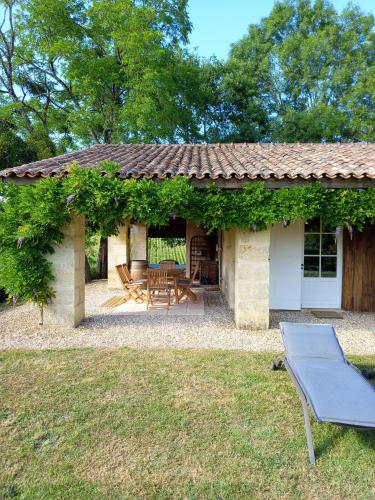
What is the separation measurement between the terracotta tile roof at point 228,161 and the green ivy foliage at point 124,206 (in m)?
0.29

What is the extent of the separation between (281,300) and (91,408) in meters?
6.32

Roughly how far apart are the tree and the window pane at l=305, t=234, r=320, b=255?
12.0 m

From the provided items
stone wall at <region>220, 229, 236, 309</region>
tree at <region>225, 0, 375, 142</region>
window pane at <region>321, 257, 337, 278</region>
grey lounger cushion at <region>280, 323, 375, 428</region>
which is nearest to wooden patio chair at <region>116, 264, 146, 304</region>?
stone wall at <region>220, 229, 236, 309</region>

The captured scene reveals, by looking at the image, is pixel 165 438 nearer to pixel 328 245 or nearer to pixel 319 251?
pixel 319 251

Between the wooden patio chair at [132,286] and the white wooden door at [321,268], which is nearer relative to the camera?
the white wooden door at [321,268]

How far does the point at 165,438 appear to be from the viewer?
3521 mm

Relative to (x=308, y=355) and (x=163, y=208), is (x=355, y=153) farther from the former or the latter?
(x=308, y=355)

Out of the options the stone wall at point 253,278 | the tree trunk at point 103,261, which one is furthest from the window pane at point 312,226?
the tree trunk at point 103,261

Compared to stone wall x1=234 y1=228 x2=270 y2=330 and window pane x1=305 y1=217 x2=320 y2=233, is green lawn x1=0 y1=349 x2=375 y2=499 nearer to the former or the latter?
stone wall x1=234 y1=228 x2=270 y2=330

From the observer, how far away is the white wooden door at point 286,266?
9086mm

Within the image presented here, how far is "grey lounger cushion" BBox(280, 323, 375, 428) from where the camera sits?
10.4ft

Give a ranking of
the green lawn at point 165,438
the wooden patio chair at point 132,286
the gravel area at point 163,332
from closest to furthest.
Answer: the green lawn at point 165,438 < the gravel area at point 163,332 < the wooden patio chair at point 132,286

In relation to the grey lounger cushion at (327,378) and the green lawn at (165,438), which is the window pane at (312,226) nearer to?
the grey lounger cushion at (327,378)

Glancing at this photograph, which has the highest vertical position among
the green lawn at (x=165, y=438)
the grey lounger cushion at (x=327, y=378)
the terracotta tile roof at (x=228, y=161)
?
the terracotta tile roof at (x=228, y=161)
